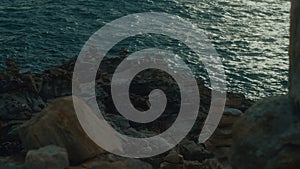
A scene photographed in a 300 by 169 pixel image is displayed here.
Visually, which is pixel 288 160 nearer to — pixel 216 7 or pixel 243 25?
pixel 243 25

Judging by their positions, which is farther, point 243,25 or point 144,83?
point 243,25

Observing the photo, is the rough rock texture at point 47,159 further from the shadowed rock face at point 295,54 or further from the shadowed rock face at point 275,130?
the shadowed rock face at point 295,54

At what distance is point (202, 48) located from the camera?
3688cm

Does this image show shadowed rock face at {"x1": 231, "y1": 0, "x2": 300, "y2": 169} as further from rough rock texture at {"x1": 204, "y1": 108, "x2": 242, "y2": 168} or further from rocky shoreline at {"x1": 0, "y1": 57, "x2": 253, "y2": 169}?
rough rock texture at {"x1": 204, "y1": 108, "x2": 242, "y2": 168}

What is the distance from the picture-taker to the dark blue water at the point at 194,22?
32.0m

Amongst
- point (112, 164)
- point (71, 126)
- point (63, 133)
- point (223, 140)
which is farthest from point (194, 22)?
point (112, 164)

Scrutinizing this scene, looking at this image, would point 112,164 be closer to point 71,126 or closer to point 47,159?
point 71,126

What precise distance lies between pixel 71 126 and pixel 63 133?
0.26m

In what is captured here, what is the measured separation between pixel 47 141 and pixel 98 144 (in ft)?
4.10

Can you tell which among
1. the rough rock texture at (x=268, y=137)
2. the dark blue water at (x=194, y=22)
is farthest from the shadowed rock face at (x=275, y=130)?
the dark blue water at (x=194, y=22)

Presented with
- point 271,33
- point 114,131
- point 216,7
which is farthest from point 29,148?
point 216,7

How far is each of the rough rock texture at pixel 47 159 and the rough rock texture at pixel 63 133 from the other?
1.65ft

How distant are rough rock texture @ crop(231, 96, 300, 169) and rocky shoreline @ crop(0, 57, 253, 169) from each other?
11.9 ft

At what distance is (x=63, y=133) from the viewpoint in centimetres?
1323
